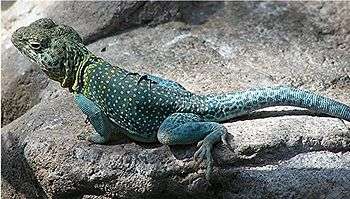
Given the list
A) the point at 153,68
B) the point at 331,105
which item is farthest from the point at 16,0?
the point at 331,105

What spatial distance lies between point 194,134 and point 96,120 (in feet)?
2.36

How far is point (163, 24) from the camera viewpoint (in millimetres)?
6203

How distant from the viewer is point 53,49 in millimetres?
4438

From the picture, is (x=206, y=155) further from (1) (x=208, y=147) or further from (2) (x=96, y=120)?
(2) (x=96, y=120)

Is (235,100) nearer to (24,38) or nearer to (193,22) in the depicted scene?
(24,38)

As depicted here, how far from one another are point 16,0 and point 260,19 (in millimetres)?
2921

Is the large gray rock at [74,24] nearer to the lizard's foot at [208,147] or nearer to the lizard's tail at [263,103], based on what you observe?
the lizard's tail at [263,103]

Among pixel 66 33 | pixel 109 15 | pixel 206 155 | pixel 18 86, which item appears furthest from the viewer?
pixel 109 15

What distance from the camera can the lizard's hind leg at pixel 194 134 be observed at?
4180 mm

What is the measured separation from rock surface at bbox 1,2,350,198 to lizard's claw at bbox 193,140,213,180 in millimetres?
53

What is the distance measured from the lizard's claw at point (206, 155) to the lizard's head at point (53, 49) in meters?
1.09

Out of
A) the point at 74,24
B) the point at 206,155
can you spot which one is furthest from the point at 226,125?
the point at 74,24

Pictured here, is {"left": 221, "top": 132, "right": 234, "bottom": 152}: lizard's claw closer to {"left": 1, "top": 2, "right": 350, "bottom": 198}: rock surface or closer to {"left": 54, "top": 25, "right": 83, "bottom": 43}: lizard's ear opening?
{"left": 1, "top": 2, "right": 350, "bottom": 198}: rock surface

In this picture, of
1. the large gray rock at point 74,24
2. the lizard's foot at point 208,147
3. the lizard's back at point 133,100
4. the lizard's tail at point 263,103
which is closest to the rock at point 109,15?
the large gray rock at point 74,24
